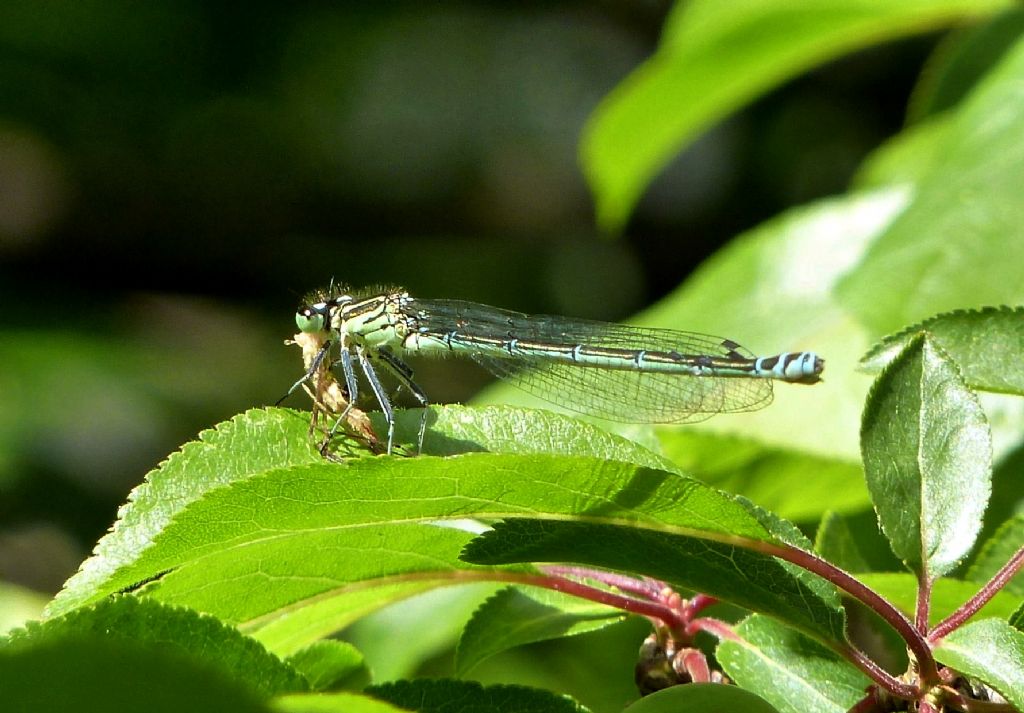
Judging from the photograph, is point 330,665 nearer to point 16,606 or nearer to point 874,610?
point 874,610

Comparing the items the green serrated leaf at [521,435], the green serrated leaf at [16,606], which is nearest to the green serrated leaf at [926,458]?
the green serrated leaf at [521,435]

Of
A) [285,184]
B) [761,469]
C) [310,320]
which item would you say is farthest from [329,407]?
[285,184]

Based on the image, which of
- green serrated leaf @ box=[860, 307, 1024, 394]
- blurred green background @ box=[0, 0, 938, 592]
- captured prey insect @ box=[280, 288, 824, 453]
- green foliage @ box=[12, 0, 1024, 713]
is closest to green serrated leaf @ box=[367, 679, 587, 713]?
green foliage @ box=[12, 0, 1024, 713]

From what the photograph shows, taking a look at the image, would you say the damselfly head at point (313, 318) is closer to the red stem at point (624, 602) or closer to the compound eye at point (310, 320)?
the compound eye at point (310, 320)

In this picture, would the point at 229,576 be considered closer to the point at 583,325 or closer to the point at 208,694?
the point at 208,694

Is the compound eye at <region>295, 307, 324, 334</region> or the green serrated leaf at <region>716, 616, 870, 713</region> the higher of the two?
the compound eye at <region>295, 307, 324, 334</region>

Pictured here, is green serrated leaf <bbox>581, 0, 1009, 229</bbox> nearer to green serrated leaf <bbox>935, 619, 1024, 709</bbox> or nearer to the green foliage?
the green foliage
